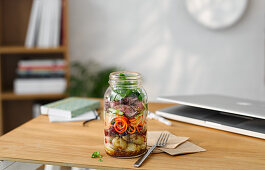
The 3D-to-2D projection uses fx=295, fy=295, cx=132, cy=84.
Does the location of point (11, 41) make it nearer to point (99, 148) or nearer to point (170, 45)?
point (170, 45)

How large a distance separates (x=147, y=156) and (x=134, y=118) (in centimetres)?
10

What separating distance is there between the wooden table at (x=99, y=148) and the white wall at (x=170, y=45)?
158 centimetres

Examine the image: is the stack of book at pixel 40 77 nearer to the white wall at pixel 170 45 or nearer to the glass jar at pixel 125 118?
the white wall at pixel 170 45

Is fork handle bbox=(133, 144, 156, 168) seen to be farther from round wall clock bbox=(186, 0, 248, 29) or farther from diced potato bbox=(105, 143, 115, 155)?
round wall clock bbox=(186, 0, 248, 29)

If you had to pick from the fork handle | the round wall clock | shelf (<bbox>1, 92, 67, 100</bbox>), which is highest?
the round wall clock

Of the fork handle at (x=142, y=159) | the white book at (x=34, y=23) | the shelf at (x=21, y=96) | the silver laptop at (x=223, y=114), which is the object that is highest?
the white book at (x=34, y=23)

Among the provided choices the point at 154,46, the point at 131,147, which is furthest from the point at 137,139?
the point at 154,46

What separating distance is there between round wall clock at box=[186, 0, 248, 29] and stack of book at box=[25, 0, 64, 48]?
108 cm

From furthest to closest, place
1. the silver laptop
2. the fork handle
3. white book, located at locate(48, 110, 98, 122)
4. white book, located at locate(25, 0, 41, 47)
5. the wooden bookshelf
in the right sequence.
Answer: the wooden bookshelf < white book, located at locate(25, 0, 41, 47) < white book, located at locate(48, 110, 98, 122) < the silver laptop < the fork handle

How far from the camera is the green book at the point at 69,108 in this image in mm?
1114

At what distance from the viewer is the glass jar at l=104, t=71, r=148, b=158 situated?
74 centimetres

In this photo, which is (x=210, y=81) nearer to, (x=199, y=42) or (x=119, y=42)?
(x=199, y=42)

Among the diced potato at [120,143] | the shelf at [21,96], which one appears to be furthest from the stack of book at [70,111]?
the shelf at [21,96]

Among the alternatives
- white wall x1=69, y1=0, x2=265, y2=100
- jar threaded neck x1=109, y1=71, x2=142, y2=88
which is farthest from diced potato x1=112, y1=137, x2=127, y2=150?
white wall x1=69, y1=0, x2=265, y2=100
